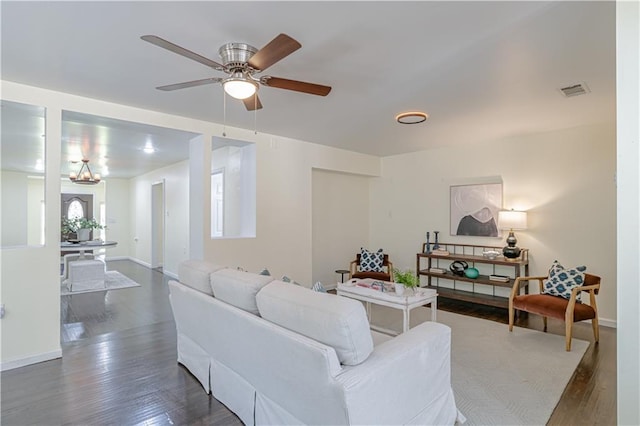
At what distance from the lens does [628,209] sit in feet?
4.28

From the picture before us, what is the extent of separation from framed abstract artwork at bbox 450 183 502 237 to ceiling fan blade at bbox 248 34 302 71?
4283 mm

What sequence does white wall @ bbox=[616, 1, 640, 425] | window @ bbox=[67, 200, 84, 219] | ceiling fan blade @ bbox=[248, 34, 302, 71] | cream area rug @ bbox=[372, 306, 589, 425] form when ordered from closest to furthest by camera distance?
white wall @ bbox=[616, 1, 640, 425], ceiling fan blade @ bbox=[248, 34, 302, 71], cream area rug @ bbox=[372, 306, 589, 425], window @ bbox=[67, 200, 84, 219]

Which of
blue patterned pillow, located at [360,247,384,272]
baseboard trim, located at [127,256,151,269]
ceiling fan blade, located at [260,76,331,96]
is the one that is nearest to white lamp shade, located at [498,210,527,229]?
blue patterned pillow, located at [360,247,384,272]

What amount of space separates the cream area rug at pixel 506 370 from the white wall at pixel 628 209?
3.52ft

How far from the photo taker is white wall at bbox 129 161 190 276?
6703 mm

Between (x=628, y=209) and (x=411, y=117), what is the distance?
284 cm

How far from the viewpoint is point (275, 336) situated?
1.69m

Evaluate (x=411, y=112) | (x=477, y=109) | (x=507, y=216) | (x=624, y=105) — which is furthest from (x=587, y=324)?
(x=624, y=105)

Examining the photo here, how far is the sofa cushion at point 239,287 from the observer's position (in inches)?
80.9

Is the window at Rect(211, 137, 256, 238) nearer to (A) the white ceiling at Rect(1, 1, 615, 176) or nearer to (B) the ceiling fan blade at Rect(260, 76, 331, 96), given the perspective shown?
(A) the white ceiling at Rect(1, 1, 615, 176)

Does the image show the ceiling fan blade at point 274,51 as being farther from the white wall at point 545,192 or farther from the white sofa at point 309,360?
the white wall at point 545,192

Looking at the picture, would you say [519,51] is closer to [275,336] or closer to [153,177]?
[275,336]

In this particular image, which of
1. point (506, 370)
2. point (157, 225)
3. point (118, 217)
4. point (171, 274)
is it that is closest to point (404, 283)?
point (506, 370)

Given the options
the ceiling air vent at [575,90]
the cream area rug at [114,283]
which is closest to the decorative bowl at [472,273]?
the ceiling air vent at [575,90]
